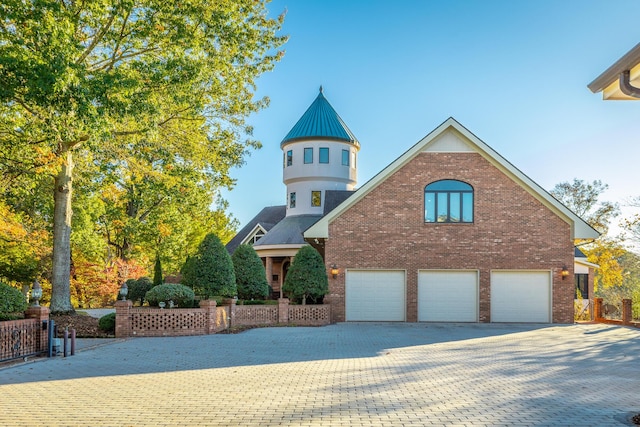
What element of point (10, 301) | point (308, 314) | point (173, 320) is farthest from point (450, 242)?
point (10, 301)

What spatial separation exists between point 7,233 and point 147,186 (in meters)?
11.3

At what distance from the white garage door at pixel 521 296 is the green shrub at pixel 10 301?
17523 mm

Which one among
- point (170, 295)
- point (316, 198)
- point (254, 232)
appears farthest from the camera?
point (254, 232)

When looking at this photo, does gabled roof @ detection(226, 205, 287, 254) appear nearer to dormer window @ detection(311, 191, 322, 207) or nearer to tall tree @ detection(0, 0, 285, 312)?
dormer window @ detection(311, 191, 322, 207)

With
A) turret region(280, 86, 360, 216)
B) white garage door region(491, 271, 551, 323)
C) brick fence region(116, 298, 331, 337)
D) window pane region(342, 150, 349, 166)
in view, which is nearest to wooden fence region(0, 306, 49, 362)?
brick fence region(116, 298, 331, 337)

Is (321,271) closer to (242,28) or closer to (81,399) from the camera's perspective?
(242,28)

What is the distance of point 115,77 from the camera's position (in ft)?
53.9

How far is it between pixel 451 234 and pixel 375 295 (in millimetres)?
4039

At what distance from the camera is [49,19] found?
1504cm

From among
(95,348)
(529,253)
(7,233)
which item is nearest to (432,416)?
(95,348)

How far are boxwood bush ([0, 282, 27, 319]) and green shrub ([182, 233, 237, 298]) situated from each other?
8497 millimetres

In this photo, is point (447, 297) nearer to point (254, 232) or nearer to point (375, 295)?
point (375, 295)

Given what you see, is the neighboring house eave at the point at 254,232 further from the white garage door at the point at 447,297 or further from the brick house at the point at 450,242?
the white garage door at the point at 447,297

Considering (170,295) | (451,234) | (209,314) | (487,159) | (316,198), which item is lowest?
(209,314)
